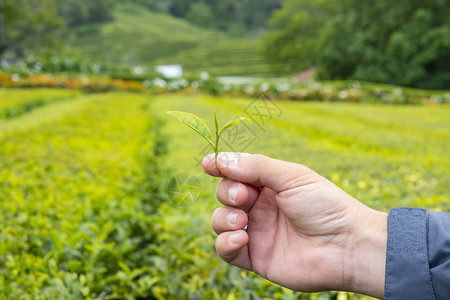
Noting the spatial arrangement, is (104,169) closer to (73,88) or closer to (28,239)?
(28,239)

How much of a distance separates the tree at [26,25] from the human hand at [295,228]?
20982mm

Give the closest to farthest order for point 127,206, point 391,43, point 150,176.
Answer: point 127,206 → point 150,176 → point 391,43

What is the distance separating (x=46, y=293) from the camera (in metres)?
1.37

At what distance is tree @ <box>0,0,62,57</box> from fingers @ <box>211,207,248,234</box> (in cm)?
2100

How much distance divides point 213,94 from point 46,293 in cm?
1300

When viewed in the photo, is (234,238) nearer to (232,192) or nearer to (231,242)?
(231,242)

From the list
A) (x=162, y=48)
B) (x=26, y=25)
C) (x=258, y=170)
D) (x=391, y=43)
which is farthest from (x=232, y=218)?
(x=162, y=48)

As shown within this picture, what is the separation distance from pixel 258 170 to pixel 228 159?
0.08 m

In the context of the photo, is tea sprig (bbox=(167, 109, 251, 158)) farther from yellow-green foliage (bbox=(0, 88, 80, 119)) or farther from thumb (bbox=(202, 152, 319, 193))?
yellow-green foliage (bbox=(0, 88, 80, 119))

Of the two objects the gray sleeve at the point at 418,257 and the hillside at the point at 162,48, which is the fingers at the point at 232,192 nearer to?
the gray sleeve at the point at 418,257

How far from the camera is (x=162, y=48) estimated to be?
4069cm

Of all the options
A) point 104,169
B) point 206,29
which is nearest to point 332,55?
point 104,169

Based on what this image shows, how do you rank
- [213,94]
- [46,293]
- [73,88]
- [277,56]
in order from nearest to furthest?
1. [46,293]
2. [73,88]
3. [213,94]
4. [277,56]

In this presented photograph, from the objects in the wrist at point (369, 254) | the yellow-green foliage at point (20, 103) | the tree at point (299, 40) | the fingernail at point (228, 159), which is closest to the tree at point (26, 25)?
the yellow-green foliage at point (20, 103)
